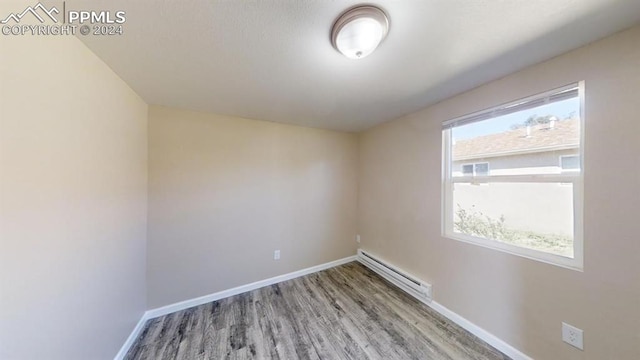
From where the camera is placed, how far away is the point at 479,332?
1728 millimetres

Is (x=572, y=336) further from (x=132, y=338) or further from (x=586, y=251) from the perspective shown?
(x=132, y=338)

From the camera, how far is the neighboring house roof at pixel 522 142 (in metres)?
1.35

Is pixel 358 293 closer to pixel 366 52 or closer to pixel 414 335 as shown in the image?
pixel 414 335

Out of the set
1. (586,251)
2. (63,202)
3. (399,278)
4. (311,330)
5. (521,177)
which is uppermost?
(521,177)

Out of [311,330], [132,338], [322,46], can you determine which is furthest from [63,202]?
[311,330]

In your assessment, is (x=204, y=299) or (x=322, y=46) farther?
(x=204, y=299)

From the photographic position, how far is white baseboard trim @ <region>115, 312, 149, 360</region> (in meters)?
1.55

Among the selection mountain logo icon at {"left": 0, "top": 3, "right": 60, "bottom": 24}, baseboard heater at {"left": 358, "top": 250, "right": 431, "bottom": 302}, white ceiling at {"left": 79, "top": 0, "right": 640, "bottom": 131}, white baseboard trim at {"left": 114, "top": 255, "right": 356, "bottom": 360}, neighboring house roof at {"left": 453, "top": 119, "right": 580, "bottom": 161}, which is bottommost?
white baseboard trim at {"left": 114, "top": 255, "right": 356, "bottom": 360}

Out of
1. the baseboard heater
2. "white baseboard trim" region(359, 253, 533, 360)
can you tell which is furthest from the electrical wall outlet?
the baseboard heater

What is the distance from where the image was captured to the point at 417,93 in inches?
75.0

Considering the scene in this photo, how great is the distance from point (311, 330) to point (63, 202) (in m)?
1.95

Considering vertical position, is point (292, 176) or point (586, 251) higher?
point (292, 176)

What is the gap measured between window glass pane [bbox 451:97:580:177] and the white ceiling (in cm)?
37

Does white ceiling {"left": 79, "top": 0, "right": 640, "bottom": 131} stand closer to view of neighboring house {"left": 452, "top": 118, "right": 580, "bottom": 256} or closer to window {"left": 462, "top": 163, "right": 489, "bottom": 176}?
view of neighboring house {"left": 452, "top": 118, "right": 580, "bottom": 256}
